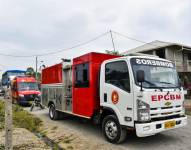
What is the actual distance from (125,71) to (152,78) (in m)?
0.75

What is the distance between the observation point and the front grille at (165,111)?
616cm

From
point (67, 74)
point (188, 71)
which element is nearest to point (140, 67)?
point (67, 74)

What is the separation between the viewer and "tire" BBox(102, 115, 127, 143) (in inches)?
260

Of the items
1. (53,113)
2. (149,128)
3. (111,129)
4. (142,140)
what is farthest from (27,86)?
(149,128)

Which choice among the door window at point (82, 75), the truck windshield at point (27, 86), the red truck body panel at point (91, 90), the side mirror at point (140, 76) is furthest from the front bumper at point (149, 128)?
the truck windshield at point (27, 86)

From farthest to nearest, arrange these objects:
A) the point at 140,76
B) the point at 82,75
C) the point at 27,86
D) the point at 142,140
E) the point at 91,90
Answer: the point at 27,86 → the point at 82,75 → the point at 91,90 → the point at 142,140 → the point at 140,76

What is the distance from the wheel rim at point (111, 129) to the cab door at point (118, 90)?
386 mm

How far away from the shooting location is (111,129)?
22.6ft

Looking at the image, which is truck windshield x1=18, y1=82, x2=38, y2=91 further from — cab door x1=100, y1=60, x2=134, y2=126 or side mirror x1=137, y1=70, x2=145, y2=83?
side mirror x1=137, y1=70, x2=145, y2=83

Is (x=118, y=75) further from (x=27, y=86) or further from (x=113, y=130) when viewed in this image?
(x=27, y=86)

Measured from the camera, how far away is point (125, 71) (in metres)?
6.49

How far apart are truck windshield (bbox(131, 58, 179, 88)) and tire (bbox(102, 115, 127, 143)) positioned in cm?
139

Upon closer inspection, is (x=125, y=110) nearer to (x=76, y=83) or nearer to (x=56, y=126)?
(x=76, y=83)

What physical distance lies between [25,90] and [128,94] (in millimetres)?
16201
